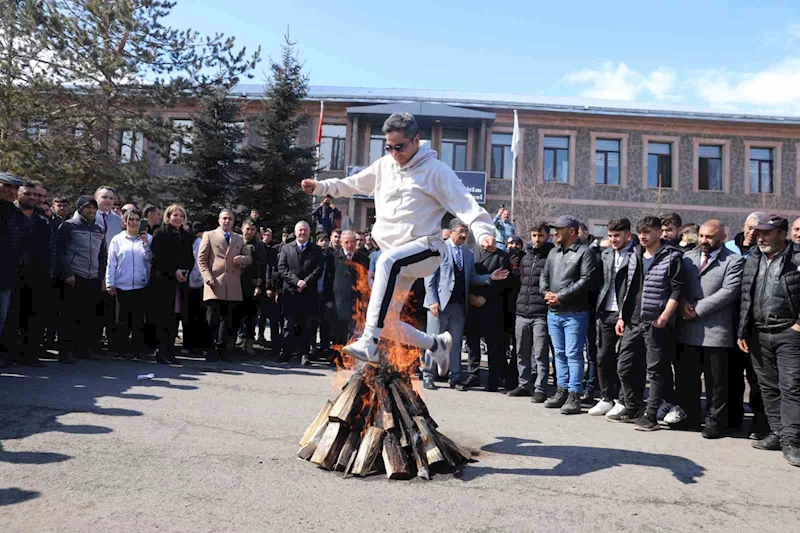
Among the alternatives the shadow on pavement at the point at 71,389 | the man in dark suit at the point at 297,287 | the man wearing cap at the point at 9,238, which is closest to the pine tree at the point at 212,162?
the man in dark suit at the point at 297,287

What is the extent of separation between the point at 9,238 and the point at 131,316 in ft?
7.14

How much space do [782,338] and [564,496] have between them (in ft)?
10.3

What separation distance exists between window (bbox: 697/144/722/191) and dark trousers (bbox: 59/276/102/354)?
97.7 ft

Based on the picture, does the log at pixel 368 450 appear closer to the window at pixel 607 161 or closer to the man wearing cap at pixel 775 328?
the man wearing cap at pixel 775 328

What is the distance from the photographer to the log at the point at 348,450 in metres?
4.16

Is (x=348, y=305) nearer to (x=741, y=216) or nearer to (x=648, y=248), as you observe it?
(x=648, y=248)

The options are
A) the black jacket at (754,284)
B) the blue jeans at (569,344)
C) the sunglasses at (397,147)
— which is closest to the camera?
the sunglasses at (397,147)

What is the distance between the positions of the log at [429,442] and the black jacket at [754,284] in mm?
3698

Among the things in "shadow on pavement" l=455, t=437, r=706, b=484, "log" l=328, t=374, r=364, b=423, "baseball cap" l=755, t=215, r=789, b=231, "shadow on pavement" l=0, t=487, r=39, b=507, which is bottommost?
"shadow on pavement" l=0, t=487, r=39, b=507

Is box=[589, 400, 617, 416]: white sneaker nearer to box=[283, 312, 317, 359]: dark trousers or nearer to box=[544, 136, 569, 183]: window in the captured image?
box=[283, 312, 317, 359]: dark trousers

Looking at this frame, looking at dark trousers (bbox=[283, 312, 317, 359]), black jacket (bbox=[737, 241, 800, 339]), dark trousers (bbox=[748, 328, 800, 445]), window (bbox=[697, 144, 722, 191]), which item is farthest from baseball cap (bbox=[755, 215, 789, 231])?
window (bbox=[697, 144, 722, 191])

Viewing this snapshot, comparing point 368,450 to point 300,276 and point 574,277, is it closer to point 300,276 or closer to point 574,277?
point 574,277

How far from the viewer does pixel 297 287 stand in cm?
966

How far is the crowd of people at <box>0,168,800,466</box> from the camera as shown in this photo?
19.7ft
